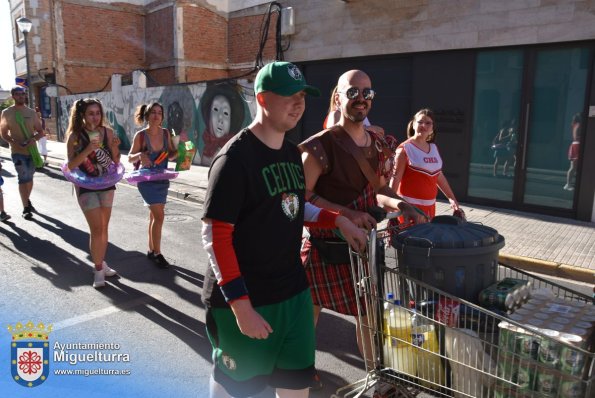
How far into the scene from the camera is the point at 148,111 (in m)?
5.46

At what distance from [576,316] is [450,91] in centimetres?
822

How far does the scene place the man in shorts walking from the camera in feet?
25.1

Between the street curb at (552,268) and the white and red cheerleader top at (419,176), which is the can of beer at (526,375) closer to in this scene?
the white and red cheerleader top at (419,176)

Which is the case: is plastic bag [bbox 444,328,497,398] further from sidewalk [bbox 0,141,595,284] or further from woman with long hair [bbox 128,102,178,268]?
sidewalk [bbox 0,141,595,284]

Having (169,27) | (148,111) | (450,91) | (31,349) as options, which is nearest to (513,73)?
(450,91)

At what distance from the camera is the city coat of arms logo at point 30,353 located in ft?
11.2

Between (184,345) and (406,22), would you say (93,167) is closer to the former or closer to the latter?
(184,345)

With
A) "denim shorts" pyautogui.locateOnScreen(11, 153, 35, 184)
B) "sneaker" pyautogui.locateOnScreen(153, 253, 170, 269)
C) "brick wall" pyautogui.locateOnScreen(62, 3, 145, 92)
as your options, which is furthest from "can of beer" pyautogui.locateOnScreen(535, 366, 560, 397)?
"brick wall" pyautogui.locateOnScreen(62, 3, 145, 92)

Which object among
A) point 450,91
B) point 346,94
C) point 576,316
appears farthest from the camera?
point 450,91

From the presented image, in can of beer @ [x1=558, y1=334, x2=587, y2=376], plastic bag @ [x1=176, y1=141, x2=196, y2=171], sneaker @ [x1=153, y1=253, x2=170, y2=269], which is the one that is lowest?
sneaker @ [x1=153, y1=253, x2=170, y2=269]

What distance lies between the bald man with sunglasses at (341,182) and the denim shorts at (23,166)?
655cm

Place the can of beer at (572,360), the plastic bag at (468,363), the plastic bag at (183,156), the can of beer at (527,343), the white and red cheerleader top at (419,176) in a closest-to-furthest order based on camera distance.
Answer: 1. the can of beer at (572,360)
2. the can of beer at (527,343)
3. the plastic bag at (468,363)
4. the white and red cheerleader top at (419,176)
5. the plastic bag at (183,156)

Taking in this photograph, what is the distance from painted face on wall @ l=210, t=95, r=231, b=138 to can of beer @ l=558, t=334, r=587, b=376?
43.2 feet

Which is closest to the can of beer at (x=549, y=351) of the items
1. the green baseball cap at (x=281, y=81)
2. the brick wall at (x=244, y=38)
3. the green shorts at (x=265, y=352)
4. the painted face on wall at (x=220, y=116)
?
the green shorts at (x=265, y=352)
